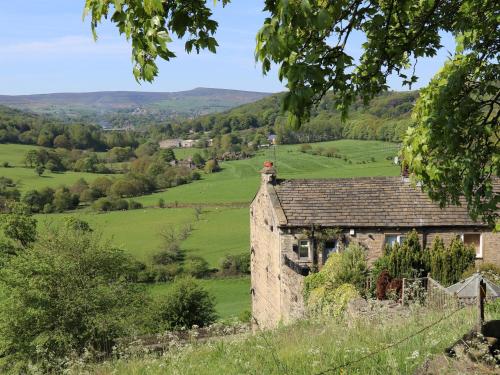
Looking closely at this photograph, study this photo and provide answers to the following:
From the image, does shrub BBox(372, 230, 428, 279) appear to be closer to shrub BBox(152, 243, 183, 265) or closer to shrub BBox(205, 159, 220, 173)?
shrub BBox(152, 243, 183, 265)

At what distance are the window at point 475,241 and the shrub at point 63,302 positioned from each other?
47.7 feet

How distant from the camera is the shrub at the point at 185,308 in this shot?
122ft

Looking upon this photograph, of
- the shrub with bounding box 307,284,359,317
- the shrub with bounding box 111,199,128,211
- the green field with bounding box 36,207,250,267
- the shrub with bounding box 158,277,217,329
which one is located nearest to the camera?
the shrub with bounding box 307,284,359,317

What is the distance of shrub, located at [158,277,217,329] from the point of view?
37094 mm

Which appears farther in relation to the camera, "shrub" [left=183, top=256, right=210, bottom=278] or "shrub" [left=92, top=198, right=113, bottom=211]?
"shrub" [left=92, top=198, right=113, bottom=211]

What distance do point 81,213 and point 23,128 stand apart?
9527 centimetres

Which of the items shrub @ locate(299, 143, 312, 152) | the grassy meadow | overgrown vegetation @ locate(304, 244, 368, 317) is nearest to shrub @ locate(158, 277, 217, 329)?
the grassy meadow

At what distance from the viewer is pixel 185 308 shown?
123 feet

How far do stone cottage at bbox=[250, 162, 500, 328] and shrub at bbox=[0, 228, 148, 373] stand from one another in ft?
22.6

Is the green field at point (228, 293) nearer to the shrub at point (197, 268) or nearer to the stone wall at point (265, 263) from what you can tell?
the shrub at point (197, 268)

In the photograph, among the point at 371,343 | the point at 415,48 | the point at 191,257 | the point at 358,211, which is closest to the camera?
the point at 415,48

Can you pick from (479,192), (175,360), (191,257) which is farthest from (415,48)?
(191,257)

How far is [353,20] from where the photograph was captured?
15.8ft

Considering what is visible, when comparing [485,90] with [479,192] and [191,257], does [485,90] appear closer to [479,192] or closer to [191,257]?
[479,192]
